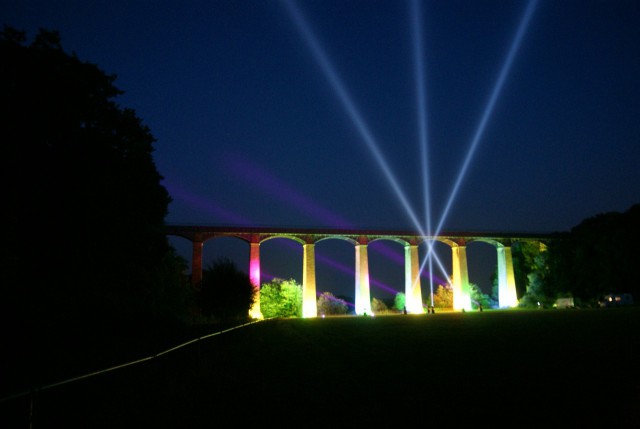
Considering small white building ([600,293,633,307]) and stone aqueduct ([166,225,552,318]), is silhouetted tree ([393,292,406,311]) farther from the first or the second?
small white building ([600,293,633,307])

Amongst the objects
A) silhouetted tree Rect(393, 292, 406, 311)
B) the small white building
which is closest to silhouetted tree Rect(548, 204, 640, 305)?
the small white building

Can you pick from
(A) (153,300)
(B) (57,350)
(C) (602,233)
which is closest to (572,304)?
(C) (602,233)

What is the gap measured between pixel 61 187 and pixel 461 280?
2297 inches

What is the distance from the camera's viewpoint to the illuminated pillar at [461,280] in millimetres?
68500

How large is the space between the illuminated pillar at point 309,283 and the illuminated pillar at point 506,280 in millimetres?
26873

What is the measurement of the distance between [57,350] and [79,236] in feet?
16.4

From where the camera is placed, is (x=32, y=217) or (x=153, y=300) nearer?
(x=32, y=217)

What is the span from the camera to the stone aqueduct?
60688mm

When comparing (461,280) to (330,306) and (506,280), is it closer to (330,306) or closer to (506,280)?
(506,280)

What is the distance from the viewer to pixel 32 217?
1925 centimetres

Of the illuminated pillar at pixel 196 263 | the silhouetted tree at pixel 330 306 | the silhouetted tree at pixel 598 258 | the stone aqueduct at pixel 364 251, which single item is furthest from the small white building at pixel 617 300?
the illuminated pillar at pixel 196 263

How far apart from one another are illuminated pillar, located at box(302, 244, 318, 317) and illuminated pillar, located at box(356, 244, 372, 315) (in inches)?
234

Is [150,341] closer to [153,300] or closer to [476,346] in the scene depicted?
[476,346]

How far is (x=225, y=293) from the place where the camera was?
44.0 metres
